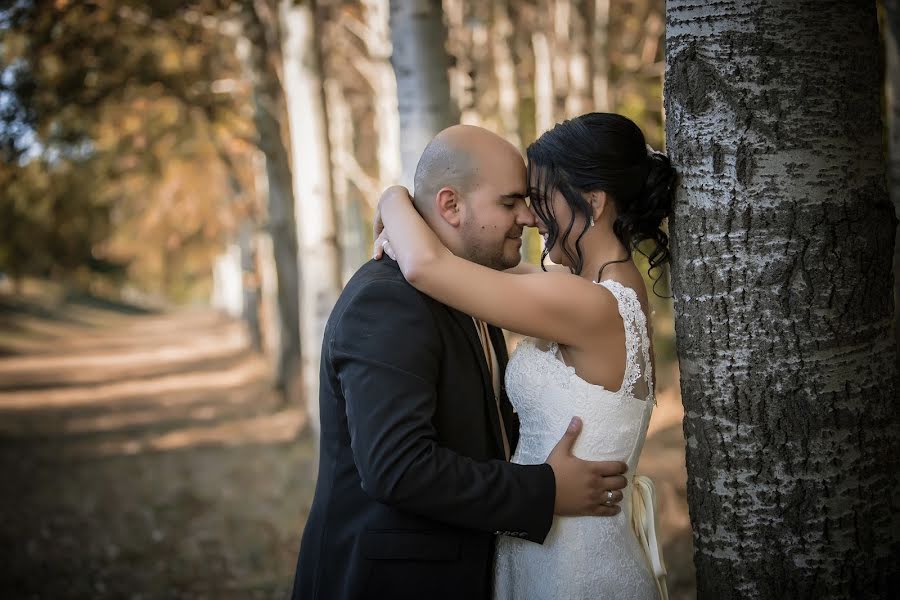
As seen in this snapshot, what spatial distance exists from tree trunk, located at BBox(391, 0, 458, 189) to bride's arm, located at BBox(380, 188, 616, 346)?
2.43 meters

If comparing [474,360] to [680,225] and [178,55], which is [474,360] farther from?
[178,55]

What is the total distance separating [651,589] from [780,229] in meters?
1.30

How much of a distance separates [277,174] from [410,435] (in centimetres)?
1084

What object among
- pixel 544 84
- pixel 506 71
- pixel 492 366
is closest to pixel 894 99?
pixel 492 366

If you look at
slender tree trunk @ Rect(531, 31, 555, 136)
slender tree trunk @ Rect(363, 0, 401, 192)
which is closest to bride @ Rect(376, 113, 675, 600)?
slender tree trunk @ Rect(363, 0, 401, 192)

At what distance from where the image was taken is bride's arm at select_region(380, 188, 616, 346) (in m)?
2.65

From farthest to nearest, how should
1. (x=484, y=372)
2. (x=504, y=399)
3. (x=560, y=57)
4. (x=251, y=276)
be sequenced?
(x=251, y=276)
(x=560, y=57)
(x=504, y=399)
(x=484, y=372)

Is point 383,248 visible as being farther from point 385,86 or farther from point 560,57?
point 560,57

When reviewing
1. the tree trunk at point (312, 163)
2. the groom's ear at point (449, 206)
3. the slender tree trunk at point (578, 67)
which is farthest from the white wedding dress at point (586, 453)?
the slender tree trunk at point (578, 67)

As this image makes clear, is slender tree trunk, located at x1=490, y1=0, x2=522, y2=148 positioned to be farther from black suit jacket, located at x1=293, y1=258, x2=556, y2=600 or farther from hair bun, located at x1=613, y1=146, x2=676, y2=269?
black suit jacket, located at x1=293, y1=258, x2=556, y2=600

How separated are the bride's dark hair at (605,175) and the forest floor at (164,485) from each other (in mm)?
4191

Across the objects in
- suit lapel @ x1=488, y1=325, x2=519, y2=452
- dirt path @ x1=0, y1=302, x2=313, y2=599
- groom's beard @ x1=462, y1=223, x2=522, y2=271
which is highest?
groom's beard @ x1=462, y1=223, x2=522, y2=271

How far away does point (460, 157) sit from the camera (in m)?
2.89

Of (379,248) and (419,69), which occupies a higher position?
(419,69)
